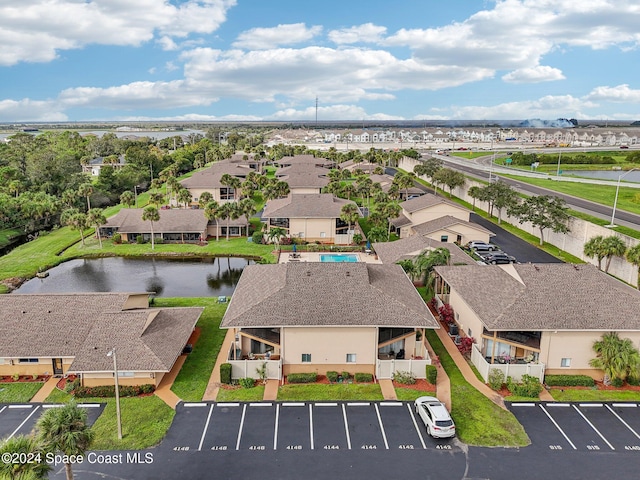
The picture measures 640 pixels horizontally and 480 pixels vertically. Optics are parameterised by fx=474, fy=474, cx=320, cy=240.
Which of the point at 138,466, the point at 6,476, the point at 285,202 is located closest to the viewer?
the point at 6,476

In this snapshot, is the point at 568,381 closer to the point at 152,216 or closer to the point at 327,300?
the point at 327,300

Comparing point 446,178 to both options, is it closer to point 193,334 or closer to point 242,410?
point 193,334

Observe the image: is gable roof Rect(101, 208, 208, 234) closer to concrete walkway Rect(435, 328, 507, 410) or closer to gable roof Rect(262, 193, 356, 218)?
gable roof Rect(262, 193, 356, 218)

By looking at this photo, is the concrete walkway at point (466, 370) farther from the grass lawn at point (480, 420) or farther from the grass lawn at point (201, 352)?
the grass lawn at point (201, 352)

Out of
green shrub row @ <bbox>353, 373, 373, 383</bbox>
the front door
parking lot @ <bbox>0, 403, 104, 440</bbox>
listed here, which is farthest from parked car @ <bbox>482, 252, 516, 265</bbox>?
the front door

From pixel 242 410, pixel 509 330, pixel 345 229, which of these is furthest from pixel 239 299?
pixel 345 229
